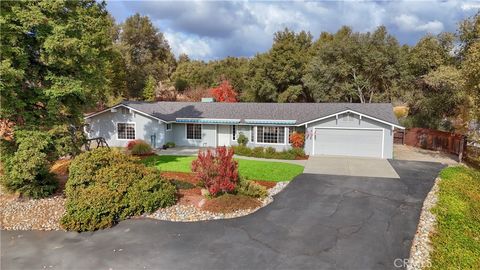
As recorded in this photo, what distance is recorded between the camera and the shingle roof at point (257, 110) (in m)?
25.2

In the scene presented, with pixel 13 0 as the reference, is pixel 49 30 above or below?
below

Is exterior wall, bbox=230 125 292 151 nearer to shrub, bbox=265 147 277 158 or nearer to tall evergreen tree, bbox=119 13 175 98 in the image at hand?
shrub, bbox=265 147 277 158

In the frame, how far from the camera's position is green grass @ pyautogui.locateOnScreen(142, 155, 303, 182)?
57.0 ft

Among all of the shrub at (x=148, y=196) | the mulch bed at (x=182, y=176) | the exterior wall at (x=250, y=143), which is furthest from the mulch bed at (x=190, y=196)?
the exterior wall at (x=250, y=143)

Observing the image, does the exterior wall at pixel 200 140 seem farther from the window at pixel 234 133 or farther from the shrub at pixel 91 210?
the shrub at pixel 91 210

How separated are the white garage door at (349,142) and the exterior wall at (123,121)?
12.6 m

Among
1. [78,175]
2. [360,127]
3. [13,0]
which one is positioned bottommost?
[78,175]

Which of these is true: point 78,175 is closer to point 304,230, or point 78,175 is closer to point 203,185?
point 203,185

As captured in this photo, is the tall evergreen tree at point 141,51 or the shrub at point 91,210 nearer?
the shrub at point 91,210

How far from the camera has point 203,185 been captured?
1461 cm

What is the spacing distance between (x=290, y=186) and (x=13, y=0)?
14098 mm

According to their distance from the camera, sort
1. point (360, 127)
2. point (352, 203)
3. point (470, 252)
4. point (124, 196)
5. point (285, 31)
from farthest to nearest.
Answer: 1. point (285, 31)
2. point (360, 127)
3. point (352, 203)
4. point (124, 196)
5. point (470, 252)

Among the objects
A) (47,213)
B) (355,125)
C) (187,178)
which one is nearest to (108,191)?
(47,213)

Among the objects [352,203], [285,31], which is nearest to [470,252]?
[352,203]
